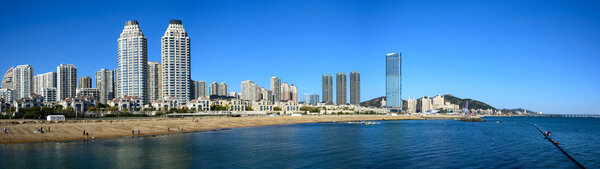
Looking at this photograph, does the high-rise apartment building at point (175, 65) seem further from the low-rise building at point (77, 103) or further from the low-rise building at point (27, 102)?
the low-rise building at point (27, 102)

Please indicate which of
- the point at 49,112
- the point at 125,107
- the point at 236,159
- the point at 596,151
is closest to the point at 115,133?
the point at 236,159

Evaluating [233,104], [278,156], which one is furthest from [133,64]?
[278,156]

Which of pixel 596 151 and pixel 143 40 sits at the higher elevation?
pixel 143 40

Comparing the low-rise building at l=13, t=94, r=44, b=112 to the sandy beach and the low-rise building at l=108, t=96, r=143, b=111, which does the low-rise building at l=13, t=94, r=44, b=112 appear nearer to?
the low-rise building at l=108, t=96, r=143, b=111

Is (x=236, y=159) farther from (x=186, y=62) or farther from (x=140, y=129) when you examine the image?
(x=186, y=62)

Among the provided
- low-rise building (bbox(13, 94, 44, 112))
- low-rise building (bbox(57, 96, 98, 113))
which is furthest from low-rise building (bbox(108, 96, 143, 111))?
low-rise building (bbox(13, 94, 44, 112))

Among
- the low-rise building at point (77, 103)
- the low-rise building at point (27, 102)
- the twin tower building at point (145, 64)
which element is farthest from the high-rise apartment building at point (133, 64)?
the low-rise building at point (27, 102)
